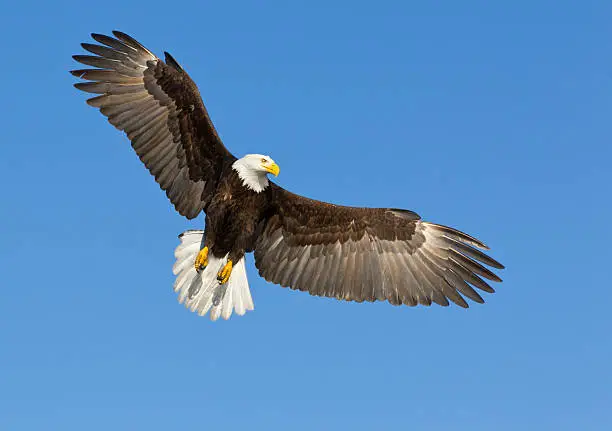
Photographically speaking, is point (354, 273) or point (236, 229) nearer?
point (236, 229)

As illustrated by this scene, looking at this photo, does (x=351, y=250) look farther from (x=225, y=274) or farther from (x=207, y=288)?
(x=207, y=288)

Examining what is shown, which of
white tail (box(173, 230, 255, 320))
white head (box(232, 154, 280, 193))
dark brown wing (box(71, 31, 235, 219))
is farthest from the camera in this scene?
white tail (box(173, 230, 255, 320))

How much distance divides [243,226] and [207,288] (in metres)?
1.06

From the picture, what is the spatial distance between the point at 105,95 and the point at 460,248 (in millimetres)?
4414

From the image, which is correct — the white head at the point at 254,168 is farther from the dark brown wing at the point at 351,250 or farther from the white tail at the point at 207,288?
the white tail at the point at 207,288

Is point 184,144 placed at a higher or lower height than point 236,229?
higher

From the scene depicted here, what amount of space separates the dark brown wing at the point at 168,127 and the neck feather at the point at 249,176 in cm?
26

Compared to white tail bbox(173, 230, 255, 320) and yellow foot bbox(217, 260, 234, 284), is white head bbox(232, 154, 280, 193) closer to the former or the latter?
yellow foot bbox(217, 260, 234, 284)

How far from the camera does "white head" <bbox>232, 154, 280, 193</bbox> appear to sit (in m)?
9.62

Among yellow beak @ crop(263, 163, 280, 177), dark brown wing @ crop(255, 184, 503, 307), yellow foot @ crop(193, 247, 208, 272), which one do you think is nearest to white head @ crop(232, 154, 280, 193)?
yellow beak @ crop(263, 163, 280, 177)

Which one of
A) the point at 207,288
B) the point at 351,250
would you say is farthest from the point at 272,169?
the point at 207,288

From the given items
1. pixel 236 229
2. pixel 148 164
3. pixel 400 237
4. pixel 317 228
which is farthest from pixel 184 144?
pixel 400 237

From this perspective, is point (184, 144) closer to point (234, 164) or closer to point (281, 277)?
point (234, 164)

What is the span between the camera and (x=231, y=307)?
10.4m
